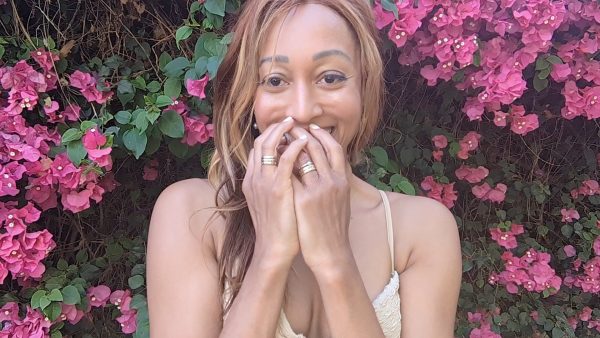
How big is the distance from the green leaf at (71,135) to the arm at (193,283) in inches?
12.6

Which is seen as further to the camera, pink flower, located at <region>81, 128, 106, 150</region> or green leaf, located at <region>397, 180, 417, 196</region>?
green leaf, located at <region>397, 180, 417, 196</region>

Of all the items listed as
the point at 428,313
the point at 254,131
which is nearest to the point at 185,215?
the point at 254,131

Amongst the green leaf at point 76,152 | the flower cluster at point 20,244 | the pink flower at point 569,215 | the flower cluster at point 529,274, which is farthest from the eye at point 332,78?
the pink flower at point 569,215

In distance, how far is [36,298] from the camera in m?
1.57

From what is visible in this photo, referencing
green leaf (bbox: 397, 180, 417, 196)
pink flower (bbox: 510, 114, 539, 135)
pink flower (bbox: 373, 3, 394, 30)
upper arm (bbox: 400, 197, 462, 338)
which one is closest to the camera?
upper arm (bbox: 400, 197, 462, 338)

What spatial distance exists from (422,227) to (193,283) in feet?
2.19

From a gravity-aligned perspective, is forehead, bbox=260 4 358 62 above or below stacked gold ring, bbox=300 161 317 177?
above

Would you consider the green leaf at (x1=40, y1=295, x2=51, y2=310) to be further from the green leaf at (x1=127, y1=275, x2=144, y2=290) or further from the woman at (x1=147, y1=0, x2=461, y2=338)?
the woman at (x1=147, y1=0, x2=461, y2=338)

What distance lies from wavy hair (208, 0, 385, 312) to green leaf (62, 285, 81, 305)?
54 centimetres

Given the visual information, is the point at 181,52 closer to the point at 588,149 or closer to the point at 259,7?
the point at 259,7

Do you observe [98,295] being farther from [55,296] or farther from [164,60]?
[164,60]

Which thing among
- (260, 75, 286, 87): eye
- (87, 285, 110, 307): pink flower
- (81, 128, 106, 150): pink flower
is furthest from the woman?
(87, 285, 110, 307): pink flower

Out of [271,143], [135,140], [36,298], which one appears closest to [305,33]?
[271,143]

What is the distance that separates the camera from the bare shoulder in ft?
5.04
